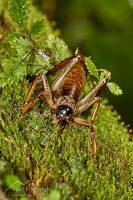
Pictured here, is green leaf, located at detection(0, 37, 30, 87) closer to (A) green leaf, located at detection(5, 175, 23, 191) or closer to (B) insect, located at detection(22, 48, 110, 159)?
(B) insect, located at detection(22, 48, 110, 159)

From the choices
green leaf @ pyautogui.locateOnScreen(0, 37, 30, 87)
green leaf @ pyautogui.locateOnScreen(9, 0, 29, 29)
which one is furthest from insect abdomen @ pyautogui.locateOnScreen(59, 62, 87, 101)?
green leaf @ pyautogui.locateOnScreen(9, 0, 29, 29)

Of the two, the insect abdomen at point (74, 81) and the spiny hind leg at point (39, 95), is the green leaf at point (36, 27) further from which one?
the spiny hind leg at point (39, 95)

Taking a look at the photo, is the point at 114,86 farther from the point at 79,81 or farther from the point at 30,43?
the point at 30,43

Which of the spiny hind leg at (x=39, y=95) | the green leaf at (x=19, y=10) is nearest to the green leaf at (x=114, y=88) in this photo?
the spiny hind leg at (x=39, y=95)

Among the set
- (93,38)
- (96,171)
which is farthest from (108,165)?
(93,38)

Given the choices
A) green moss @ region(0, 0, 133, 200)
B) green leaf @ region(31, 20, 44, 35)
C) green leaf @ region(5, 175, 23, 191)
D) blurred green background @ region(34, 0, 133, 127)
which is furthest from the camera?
blurred green background @ region(34, 0, 133, 127)

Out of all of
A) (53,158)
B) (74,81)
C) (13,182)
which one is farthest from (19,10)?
(13,182)
